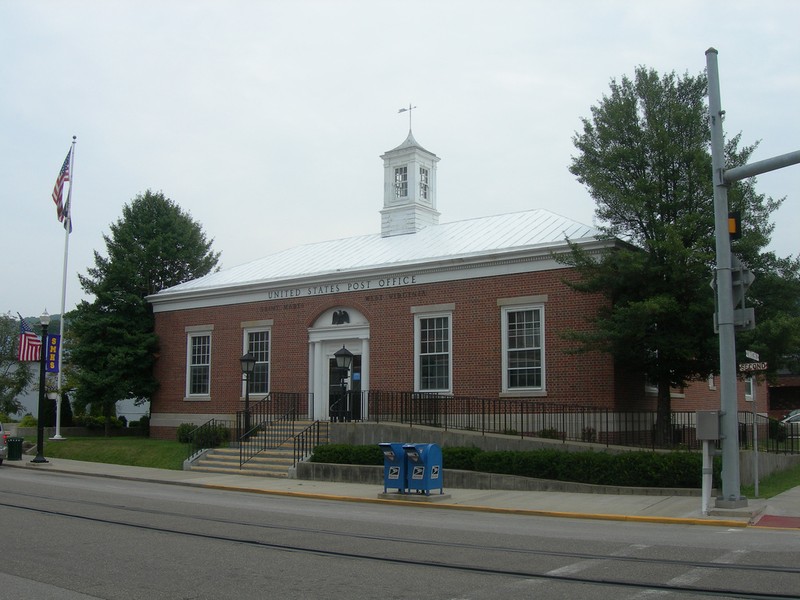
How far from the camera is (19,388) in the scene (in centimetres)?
4700

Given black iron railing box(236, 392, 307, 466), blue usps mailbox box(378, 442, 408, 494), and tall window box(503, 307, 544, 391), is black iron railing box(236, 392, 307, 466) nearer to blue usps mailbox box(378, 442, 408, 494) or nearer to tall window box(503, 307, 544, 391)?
tall window box(503, 307, 544, 391)

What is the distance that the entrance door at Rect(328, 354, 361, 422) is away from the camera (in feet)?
83.4

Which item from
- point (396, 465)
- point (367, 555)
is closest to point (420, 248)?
point (396, 465)

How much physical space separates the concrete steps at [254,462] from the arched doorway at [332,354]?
1.88 metres

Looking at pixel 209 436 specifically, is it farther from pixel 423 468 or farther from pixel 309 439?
pixel 423 468

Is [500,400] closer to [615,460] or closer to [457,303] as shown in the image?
[457,303]

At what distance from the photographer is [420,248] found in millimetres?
28438

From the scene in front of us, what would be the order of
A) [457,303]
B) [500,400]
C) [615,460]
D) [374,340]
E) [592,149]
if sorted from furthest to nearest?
[374,340] < [457,303] < [500,400] < [592,149] < [615,460]

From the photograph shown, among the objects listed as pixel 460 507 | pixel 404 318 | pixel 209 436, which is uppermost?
pixel 404 318

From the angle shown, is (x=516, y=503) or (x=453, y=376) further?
(x=453, y=376)

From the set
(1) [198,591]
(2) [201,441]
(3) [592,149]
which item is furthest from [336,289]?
(1) [198,591]

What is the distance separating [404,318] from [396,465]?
888cm

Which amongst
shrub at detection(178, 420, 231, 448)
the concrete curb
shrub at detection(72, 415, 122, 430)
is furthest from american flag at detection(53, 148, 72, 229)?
the concrete curb

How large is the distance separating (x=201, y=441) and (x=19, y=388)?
1000 inches
